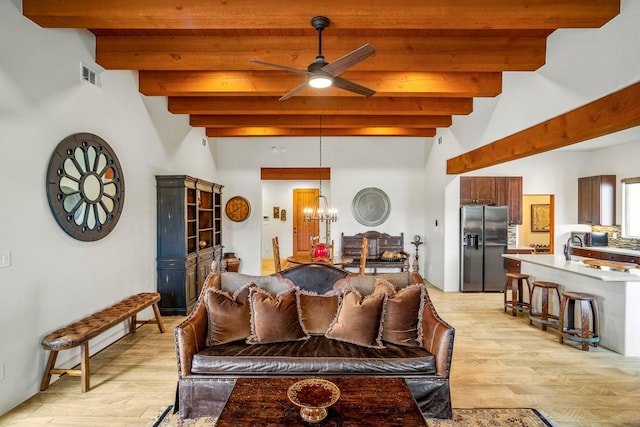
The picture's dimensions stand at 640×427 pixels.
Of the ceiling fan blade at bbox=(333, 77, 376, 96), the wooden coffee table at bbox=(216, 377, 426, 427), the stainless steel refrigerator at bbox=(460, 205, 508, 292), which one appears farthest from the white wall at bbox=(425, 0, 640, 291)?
the wooden coffee table at bbox=(216, 377, 426, 427)

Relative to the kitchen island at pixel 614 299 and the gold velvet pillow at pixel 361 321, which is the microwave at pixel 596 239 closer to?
the kitchen island at pixel 614 299

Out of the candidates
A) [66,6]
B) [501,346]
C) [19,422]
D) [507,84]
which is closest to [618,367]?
[501,346]

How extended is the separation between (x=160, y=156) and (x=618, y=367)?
595cm

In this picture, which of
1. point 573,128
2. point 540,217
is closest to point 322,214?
point 573,128

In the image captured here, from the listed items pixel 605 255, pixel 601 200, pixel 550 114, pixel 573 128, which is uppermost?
pixel 550 114

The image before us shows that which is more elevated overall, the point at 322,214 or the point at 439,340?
the point at 322,214

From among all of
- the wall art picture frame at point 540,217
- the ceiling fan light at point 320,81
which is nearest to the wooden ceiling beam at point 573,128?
the ceiling fan light at point 320,81

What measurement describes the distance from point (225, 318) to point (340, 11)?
2.54 m

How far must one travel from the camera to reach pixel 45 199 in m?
2.90

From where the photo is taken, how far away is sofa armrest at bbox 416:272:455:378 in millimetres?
2436

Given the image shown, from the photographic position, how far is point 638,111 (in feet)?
8.27

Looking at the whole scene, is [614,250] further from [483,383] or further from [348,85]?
[348,85]

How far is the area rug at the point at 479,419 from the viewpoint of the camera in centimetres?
239

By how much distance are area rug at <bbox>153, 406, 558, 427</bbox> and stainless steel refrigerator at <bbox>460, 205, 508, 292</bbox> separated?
12.9ft
